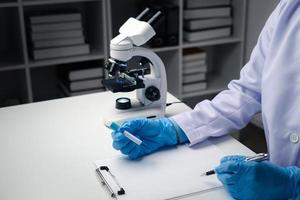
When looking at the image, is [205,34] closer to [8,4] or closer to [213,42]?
[213,42]

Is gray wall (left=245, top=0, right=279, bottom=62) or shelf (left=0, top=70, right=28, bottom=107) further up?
gray wall (left=245, top=0, right=279, bottom=62)

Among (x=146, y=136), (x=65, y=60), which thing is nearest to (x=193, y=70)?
(x=65, y=60)

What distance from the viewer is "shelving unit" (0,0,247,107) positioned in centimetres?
237

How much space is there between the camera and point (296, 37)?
1.15 metres

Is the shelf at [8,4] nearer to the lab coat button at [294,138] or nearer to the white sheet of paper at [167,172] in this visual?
the white sheet of paper at [167,172]

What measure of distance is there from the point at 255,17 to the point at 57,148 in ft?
6.34

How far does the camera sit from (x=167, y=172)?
1.10 metres

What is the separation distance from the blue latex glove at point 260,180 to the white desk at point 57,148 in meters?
0.08

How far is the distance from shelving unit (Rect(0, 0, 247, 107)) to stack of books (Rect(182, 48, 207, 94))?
0.05 m

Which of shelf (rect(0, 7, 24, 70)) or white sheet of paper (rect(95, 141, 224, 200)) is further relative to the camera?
shelf (rect(0, 7, 24, 70))

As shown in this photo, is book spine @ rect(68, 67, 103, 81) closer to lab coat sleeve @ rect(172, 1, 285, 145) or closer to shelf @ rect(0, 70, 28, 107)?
shelf @ rect(0, 70, 28, 107)

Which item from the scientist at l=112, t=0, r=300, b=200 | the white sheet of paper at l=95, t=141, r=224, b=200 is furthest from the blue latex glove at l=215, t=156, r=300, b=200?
the white sheet of paper at l=95, t=141, r=224, b=200

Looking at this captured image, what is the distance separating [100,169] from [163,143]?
0.22 m

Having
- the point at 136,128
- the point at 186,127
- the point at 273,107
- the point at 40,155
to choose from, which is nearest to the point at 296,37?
the point at 273,107
